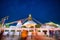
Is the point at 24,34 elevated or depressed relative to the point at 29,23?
depressed

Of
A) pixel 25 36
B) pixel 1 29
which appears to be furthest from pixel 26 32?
pixel 1 29

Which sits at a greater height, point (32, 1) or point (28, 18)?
point (32, 1)

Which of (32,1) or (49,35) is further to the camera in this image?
(32,1)

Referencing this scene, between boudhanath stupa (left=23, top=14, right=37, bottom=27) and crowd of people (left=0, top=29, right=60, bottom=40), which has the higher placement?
boudhanath stupa (left=23, top=14, right=37, bottom=27)

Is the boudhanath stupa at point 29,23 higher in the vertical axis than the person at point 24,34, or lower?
higher

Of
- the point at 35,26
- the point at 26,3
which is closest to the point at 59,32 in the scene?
the point at 35,26

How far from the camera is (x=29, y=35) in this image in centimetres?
191

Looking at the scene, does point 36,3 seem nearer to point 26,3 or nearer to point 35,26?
point 26,3

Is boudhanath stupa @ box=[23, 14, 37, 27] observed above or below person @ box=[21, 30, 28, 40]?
above

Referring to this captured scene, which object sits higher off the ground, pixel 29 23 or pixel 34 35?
pixel 29 23

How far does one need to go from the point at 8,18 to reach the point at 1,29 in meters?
0.18

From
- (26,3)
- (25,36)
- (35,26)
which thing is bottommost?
(25,36)

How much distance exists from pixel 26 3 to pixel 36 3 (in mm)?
141

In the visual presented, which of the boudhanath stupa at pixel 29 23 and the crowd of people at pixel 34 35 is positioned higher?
the boudhanath stupa at pixel 29 23
